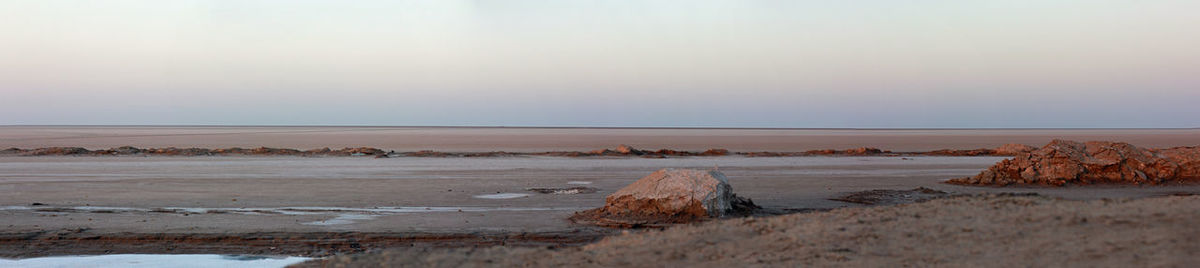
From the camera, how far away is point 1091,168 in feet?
60.3

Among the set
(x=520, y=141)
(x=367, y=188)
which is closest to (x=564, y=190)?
(x=367, y=188)

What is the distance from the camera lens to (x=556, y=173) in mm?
22375

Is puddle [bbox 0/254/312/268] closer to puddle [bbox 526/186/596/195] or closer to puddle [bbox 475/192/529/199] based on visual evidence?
puddle [bbox 475/192/529/199]

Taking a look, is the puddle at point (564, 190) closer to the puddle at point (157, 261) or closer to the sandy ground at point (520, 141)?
the puddle at point (157, 261)

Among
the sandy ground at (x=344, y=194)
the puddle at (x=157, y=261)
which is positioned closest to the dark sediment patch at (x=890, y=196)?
the sandy ground at (x=344, y=194)

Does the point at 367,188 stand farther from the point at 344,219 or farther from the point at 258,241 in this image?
the point at 258,241

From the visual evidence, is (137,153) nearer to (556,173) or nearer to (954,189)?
(556,173)

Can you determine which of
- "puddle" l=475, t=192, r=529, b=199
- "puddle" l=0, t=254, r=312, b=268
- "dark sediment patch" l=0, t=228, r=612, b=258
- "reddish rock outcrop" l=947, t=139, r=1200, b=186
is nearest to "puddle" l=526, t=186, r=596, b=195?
"puddle" l=475, t=192, r=529, b=199

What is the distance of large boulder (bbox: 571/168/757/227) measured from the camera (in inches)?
451

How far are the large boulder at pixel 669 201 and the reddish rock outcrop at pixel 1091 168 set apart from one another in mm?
9457

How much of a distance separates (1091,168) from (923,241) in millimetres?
14464

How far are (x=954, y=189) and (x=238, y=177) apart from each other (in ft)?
53.2

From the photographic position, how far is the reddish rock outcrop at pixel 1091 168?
18.2m

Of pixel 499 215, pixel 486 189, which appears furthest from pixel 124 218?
pixel 486 189
